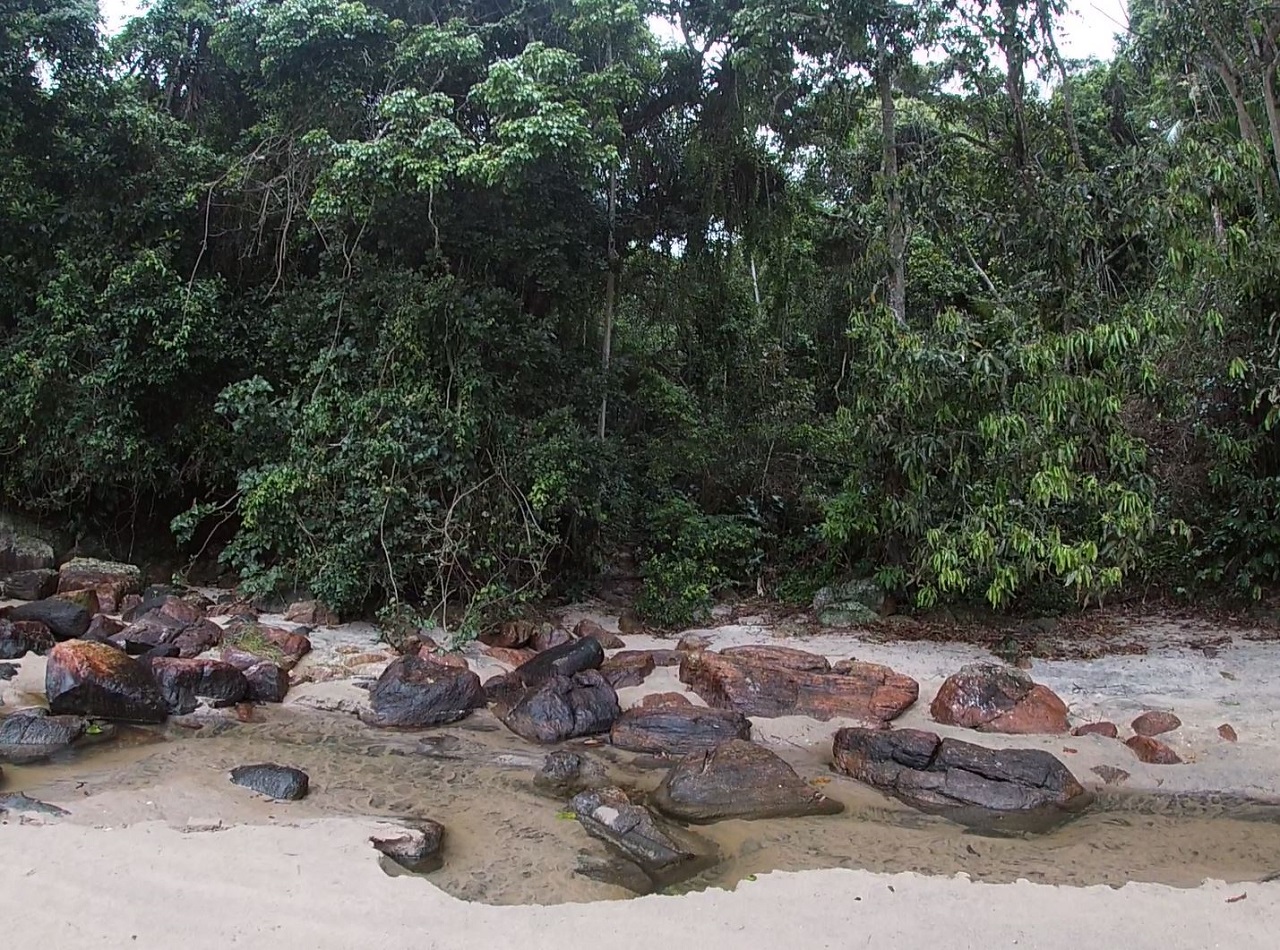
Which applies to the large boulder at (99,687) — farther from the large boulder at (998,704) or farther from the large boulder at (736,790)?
the large boulder at (998,704)

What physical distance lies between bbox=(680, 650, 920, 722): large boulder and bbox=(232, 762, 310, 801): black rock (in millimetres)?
3360

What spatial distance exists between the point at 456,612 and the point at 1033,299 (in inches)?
263

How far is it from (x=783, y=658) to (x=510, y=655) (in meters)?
2.75

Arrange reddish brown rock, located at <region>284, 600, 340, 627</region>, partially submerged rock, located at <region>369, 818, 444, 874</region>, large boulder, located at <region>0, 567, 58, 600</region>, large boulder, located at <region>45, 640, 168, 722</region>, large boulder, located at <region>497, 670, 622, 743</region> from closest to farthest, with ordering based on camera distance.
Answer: partially submerged rock, located at <region>369, 818, 444, 874</region> < large boulder, located at <region>45, 640, 168, 722</region> < large boulder, located at <region>497, 670, 622, 743</region> < reddish brown rock, located at <region>284, 600, 340, 627</region> < large boulder, located at <region>0, 567, 58, 600</region>

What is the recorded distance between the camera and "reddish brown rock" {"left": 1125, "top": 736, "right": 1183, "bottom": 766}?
605cm

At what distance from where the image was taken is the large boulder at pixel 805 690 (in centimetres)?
712

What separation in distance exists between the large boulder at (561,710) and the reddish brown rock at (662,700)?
246 millimetres

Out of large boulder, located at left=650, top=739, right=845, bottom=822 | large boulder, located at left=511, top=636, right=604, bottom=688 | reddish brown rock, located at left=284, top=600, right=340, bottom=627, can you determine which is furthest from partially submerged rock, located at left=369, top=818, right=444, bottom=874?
reddish brown rock, located at left=284, top=600, right=340, bottom=627

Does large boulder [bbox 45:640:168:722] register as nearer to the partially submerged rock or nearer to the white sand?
the white sand

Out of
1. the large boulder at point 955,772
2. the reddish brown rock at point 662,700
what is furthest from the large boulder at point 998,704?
the reddish brown rock at point 662,700

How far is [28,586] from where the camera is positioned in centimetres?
948

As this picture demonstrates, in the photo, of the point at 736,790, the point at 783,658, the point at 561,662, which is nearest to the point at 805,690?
the point at 783,658

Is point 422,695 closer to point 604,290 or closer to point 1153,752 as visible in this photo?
point 1153,752

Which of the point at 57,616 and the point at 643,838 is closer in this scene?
the point at 643,838
